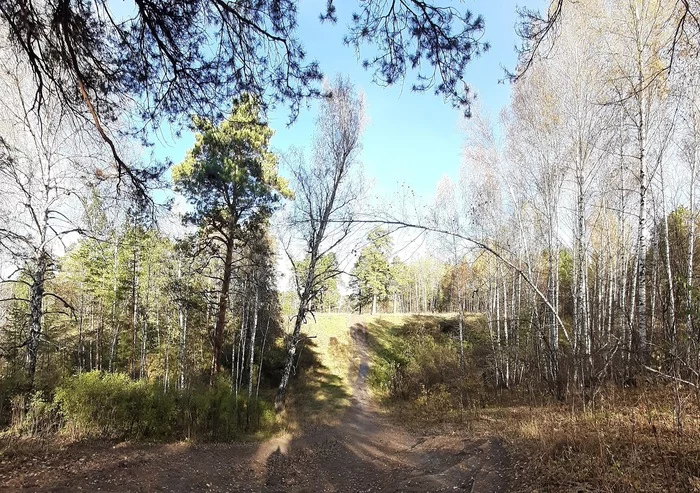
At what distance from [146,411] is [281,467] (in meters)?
3.30

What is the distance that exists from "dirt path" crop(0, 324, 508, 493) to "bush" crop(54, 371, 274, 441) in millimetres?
735

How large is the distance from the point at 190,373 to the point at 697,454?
796 inches

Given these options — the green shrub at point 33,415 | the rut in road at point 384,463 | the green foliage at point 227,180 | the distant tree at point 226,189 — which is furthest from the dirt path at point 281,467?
the green foliage at point 227,180

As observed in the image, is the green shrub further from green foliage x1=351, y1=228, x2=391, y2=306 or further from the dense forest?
green foliage x1=351, y1=228, x2=391, y2=306

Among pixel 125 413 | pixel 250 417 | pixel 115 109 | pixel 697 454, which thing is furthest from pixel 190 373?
pixel 697 454

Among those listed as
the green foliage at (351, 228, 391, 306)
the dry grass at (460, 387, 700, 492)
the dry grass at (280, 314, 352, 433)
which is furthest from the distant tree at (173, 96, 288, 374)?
the green foliage at (351, 228, 391, 306)

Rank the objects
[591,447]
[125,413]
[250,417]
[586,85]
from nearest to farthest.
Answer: [591,447] < [125,413] < [586,85] < [250,417]

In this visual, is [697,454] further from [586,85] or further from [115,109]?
[586,85]

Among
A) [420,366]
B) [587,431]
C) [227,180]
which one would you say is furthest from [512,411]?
[227,180]

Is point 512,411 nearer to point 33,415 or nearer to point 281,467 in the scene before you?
point 281,467

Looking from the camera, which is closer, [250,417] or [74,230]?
[74,230]

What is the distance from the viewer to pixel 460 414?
11930 mm

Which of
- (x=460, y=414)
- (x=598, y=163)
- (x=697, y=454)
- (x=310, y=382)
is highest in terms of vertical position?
(x=598, y=163)

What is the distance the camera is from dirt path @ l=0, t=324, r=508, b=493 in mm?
5359
